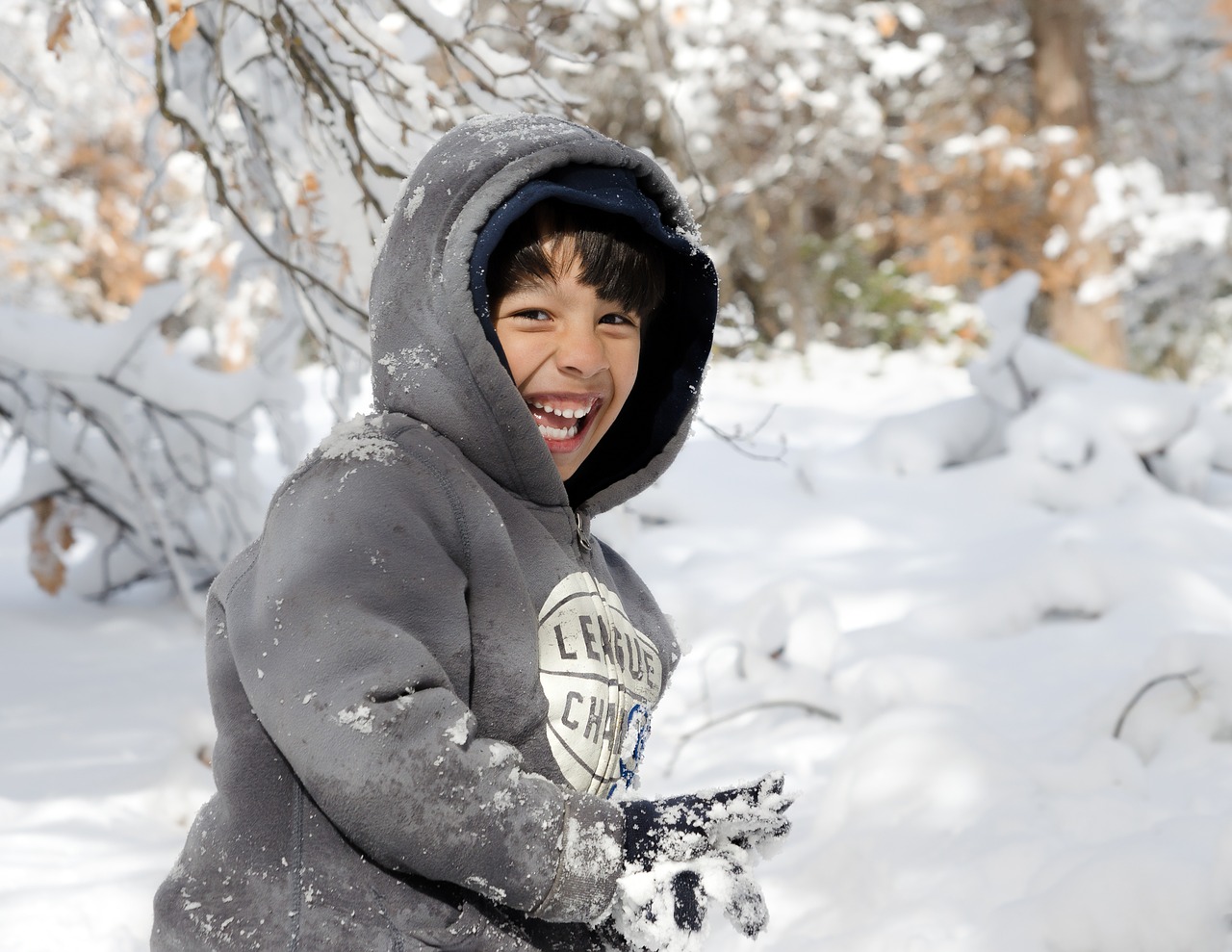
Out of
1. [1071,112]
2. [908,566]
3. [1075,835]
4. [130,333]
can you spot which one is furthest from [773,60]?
[1075,835]

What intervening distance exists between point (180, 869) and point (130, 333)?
10.8 ft

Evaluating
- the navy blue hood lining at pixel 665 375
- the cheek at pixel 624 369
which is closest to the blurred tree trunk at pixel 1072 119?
the navy blue hood lining at pixel 665 375

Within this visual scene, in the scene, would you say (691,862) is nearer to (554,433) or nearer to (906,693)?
(554,433)

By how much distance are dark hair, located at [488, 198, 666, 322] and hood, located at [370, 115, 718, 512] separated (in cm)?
4

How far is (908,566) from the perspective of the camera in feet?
15.6

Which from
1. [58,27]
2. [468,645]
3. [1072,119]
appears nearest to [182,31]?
[58,27]

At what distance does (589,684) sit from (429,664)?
10.5 inches

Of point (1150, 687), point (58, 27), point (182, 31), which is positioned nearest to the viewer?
point (182, 31)

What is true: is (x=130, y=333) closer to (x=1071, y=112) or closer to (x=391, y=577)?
(x=391, y=577)

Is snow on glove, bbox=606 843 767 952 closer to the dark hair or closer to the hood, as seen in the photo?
the hood

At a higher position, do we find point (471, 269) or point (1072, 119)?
point (1072, 119)

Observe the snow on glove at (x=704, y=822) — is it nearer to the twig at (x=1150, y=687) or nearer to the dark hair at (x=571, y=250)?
the dark hair at (x=571, y=250)

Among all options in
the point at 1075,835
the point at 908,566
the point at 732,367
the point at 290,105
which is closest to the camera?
the point at 1075,835

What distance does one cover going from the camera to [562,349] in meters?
1.35
